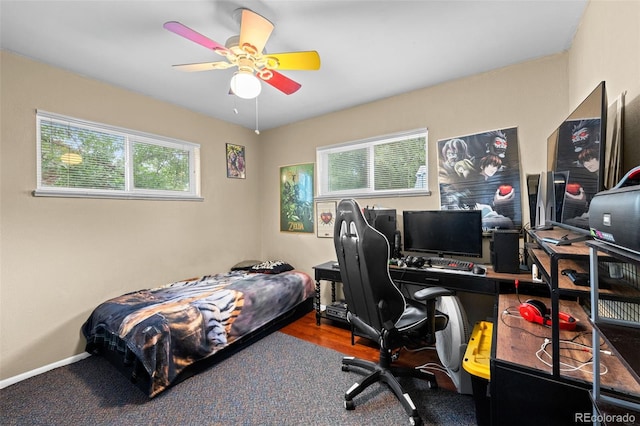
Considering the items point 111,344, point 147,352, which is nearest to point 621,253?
point 147,352

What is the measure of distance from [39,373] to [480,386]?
3.23m

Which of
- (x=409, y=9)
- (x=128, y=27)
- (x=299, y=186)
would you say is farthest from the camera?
(x=299, y=186)

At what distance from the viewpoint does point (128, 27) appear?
1.80 metres

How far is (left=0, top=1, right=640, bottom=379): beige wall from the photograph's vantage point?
201 centimetres

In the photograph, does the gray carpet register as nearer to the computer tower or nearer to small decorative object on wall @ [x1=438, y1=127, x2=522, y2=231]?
the computer tower

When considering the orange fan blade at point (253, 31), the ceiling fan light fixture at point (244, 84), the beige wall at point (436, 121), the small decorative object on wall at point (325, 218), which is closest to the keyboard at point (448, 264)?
the beige wall at point (436, 121)

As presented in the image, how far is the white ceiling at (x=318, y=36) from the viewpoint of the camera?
1646mm

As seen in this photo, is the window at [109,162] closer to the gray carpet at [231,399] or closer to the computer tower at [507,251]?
the gray carpet at [231,399]

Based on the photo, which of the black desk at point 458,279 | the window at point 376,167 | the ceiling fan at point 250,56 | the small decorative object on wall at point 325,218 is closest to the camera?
the ceiling fan at point 250,56

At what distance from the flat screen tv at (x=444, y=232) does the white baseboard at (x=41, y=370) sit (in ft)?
10.5

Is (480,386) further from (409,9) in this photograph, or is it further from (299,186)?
(299,186)

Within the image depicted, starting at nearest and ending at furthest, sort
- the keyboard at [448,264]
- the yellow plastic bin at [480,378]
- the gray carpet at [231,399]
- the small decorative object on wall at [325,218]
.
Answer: the yellow plastic bin at [480,378], the gray carpet at [231,399], the keyboard at [448,264], the small decorative object on wall at [325,218]

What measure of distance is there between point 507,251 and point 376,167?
1602mm

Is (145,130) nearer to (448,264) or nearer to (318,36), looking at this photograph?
(318,36)
